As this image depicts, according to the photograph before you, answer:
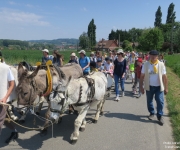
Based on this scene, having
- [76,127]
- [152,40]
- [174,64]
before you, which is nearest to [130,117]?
[76,127]

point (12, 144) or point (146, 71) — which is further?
point (146, 71)

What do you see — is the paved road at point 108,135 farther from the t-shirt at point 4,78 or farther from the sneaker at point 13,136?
the t-shirt at point 4,78

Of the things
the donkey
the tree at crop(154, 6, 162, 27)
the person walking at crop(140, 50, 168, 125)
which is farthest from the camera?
the tree at crop(154, 6, 162, 27)

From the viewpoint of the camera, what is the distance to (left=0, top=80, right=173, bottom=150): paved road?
3996mm

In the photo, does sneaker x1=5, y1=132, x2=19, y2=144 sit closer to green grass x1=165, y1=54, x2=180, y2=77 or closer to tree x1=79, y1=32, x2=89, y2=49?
green grass x1=165, y1=54, x2=180, y2=77

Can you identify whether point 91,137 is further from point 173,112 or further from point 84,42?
point 84,42

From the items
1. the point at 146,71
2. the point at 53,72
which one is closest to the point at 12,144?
the point at 53,72

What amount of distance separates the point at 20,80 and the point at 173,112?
4.60m

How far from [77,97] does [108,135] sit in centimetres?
123

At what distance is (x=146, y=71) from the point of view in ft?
17.5

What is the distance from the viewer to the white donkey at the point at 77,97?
363 centimetres

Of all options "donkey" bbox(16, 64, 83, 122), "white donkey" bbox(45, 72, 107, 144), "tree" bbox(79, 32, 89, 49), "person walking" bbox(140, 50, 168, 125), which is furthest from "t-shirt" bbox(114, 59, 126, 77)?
"tree" bbox(79, 32, 89, 49)

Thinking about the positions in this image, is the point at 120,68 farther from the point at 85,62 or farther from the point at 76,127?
the point at 76,127

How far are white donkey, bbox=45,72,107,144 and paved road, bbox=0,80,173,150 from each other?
1.00 feet
